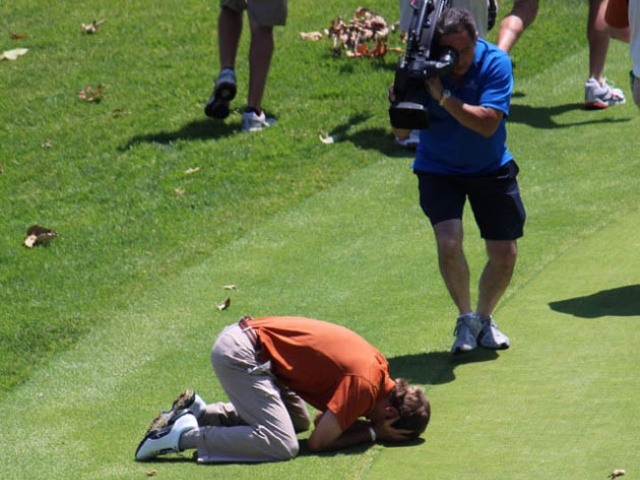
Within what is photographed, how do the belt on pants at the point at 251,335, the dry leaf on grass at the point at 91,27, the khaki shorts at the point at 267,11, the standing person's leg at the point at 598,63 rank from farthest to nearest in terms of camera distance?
the dry leaf on grass at the point at 91,27
the standing person's leg at the point at 598,63
the khaki shorts at the point at 267,11
the belt on pants at the point at 251,335

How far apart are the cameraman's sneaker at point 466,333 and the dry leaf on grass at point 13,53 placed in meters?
8.36

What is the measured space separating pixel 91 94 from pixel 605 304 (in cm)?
673

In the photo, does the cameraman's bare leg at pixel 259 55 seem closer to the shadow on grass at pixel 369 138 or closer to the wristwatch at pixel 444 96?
the shadow on grass at pixel 369 138

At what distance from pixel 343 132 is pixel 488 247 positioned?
14.9 ft

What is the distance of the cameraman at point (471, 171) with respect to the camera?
6910 mm

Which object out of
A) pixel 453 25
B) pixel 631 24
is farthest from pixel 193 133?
pixel 453 25

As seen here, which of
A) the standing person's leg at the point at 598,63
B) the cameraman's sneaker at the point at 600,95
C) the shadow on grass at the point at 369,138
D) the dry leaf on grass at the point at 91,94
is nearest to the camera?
the shadow on grass at the point at 369,138

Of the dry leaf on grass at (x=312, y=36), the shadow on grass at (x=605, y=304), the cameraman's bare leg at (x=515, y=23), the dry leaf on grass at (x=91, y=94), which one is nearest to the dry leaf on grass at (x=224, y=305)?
the shadow on grass at (x=605, y=304)

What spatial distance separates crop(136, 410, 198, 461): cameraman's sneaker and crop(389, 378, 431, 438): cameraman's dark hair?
105cm

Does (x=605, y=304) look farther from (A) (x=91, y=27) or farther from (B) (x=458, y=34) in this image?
(A) (x=91, y=27)

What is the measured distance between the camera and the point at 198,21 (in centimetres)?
1459

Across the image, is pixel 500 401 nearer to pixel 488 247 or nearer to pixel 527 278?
pixel 488 247

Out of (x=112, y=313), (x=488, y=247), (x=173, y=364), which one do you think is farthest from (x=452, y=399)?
(x=112, y=313)

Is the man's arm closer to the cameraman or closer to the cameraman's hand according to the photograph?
the cameraman
